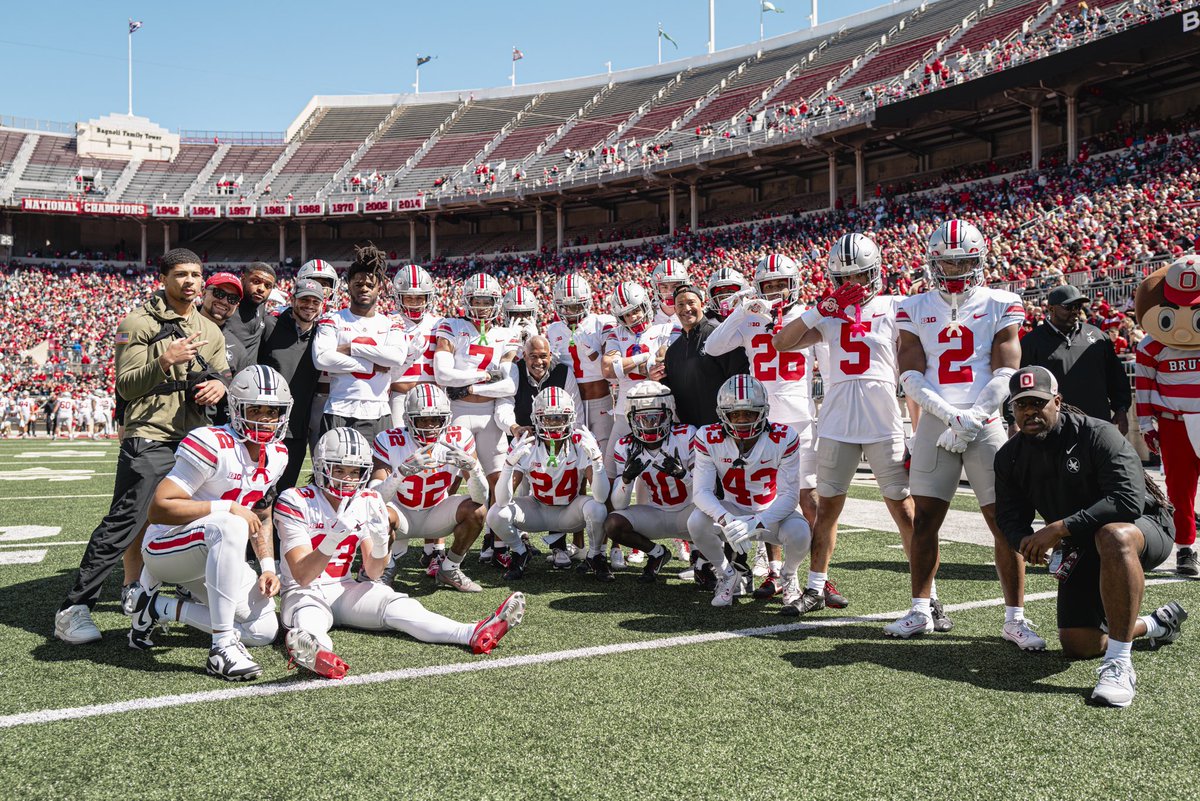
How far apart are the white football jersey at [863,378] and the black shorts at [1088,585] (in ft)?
4.05

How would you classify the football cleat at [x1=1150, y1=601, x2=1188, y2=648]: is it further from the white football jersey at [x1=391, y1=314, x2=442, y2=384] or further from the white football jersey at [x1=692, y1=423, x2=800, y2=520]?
the white football jersey at [x1=391, y1=314, x2=442, y2=384]

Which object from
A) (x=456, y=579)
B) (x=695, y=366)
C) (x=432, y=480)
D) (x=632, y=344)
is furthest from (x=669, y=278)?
(x=456, y=579)

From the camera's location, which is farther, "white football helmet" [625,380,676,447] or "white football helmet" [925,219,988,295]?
"white football helmet" [625,380,676,447]

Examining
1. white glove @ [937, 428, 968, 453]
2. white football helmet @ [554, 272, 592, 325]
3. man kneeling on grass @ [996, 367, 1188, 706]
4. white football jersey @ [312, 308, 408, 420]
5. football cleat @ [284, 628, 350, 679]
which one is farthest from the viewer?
white football helmet @ [554, 272, 592, 325]

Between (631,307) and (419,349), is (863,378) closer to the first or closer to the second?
(631,307)

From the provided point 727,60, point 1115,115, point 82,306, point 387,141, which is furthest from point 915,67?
point 82,306

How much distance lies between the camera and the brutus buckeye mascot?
6301 millimetres

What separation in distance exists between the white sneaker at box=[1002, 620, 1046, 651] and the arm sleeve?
69 cm

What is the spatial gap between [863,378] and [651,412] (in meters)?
1.78

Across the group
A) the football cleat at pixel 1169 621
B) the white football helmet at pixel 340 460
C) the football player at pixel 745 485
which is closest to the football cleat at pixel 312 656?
the white football helmet at pixel 340 460

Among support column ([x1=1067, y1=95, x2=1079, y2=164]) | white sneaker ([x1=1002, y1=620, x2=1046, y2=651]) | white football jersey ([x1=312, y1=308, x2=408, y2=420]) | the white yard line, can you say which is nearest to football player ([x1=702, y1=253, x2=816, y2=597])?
the white yard line

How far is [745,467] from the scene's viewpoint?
19.4 ft

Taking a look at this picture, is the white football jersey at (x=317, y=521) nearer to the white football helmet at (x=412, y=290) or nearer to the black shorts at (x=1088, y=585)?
the white football helmet at (x=412, y=290)

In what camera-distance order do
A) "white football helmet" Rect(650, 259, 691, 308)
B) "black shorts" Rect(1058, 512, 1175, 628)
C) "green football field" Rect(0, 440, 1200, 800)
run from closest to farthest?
"green football field" Rect(0, 440, 1200, 800), "black shorts" Rect(1058, 512, 1175, 628), "white football helmet" Rect(650, 259, 691, 308)
